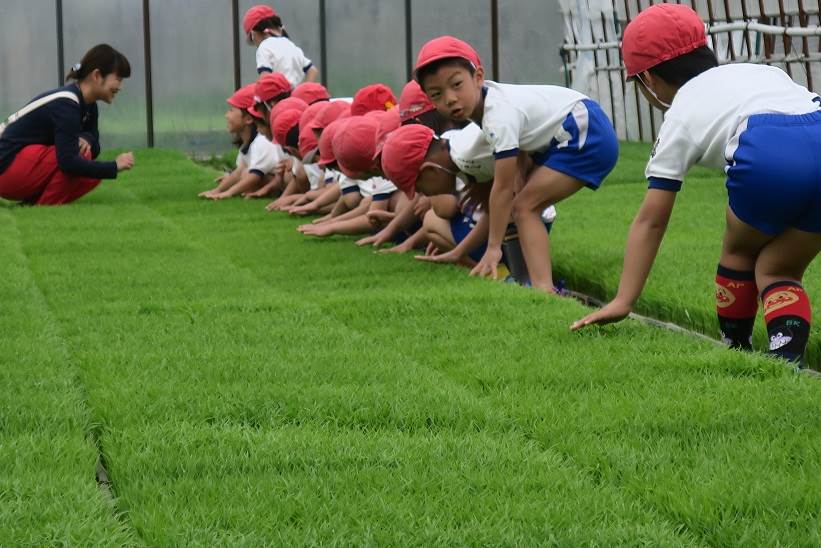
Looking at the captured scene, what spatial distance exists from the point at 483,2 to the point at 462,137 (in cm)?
952

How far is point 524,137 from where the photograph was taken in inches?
219

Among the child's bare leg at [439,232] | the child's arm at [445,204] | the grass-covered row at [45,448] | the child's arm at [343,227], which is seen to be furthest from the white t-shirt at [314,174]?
the grass-covered row at [45,448]

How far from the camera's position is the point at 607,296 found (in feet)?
17.3

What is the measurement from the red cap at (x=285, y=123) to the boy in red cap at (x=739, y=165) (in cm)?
467

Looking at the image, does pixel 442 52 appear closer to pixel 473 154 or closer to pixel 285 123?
pixel 473 154

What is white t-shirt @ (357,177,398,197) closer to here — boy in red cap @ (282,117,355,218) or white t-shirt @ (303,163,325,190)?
boy in red cap @ (282,117,355,218)

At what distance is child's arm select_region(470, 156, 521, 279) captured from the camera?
17.4 feet

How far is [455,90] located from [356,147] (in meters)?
1.29

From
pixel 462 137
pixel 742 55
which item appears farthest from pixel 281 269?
pixel 742 55

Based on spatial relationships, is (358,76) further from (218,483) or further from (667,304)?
(218,483)

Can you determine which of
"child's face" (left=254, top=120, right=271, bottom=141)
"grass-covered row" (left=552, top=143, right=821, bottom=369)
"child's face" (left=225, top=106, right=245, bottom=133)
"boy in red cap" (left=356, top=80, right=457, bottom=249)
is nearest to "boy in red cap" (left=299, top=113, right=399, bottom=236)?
"boy in red cap" (left=356, top=80, right=457, bottom=249)

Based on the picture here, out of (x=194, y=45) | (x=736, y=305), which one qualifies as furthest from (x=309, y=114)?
(x=194, y=45)

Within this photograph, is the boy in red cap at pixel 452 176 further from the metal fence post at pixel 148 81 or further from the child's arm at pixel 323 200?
the metal fence post at pixel 148 81

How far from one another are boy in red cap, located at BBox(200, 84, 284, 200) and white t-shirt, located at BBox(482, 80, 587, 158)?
412 cm
